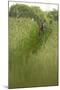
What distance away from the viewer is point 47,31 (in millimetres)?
1911

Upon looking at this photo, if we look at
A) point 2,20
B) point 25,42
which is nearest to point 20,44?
point 25,42

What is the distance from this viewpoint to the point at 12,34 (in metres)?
1.83

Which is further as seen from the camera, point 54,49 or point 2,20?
point 54,49

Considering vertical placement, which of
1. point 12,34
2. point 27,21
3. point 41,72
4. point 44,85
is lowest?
point 44,85

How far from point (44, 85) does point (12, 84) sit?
0.34 meters

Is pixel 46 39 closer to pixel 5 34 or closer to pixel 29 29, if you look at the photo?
pixel 29 29

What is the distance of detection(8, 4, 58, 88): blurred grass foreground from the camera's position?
6.00 feet

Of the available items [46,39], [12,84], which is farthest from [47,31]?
[12,84]

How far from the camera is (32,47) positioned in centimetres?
187

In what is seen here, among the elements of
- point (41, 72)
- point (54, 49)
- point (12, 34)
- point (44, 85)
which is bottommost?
point (44, 85)

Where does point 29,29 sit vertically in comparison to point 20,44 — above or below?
above

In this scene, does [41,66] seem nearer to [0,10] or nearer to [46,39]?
[46,39]

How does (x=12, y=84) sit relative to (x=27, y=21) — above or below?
below

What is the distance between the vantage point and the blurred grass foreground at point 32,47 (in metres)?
1.83
